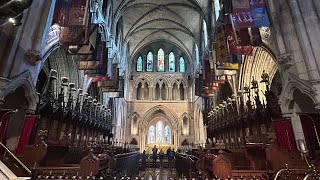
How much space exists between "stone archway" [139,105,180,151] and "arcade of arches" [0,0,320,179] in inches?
7.4

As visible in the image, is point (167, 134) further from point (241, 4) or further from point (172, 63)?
point (241, 4)

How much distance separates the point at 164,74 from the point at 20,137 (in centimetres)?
2431

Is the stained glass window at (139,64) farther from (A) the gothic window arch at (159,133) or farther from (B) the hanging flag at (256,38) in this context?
(B) the hanging flag at (256,38)

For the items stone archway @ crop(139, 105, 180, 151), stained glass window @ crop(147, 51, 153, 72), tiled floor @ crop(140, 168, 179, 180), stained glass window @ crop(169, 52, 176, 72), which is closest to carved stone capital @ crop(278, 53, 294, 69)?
tiled floor @ crop(140, 168, 179, 180)

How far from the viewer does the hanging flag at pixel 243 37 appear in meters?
10.4

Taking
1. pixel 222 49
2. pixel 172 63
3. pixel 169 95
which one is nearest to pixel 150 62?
pixel 172 63

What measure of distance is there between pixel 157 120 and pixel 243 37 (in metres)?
21.9

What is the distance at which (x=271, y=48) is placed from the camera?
10.2 m

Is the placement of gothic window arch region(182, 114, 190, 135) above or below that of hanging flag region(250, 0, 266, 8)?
below

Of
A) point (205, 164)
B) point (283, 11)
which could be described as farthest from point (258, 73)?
point (205, 164)

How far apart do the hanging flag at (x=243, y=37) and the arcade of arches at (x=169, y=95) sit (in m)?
0.07

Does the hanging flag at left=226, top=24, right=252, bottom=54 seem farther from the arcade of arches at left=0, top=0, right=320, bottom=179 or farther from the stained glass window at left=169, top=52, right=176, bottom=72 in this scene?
the stained glass window at left=169, top=52, right=176, bottom=72

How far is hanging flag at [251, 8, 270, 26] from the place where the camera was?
942cm

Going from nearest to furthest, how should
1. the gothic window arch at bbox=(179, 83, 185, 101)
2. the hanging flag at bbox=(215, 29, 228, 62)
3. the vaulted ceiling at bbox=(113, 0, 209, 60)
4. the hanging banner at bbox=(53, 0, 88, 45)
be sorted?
the hanging banner at bbox=(53, 0, 88, 45) → the hanging flag at bbox=(215, 29, 228, 62) → the vaulted ceiling at bbox=(113, 0, 209, 60) → the gothic window arch at bbox=(179, 83, 185, 101)
